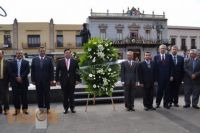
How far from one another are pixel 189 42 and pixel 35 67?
56.4 metres

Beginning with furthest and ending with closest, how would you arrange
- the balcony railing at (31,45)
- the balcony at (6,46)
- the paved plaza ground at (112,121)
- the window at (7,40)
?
1. the balcony railing at (31,45)
2. the window at (7,40)
3. the balcony at (6,46)
4. the paved plaza ground at (112,121)

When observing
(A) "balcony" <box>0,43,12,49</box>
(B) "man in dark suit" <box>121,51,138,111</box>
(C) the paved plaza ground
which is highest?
(A) "balcony" <box>0,43,12,49</box>

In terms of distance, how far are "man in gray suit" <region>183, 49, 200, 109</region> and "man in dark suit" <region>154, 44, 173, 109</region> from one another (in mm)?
521

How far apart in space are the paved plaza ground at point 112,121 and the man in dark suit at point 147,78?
31 cm

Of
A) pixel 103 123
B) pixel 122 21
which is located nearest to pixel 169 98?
pixel 103 123

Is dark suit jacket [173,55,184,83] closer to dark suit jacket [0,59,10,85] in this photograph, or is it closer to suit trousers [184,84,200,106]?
suit trousers [184,84,200,106]

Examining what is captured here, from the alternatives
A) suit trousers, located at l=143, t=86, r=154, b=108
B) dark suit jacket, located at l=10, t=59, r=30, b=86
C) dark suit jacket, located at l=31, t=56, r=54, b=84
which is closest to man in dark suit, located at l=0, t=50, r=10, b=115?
dark suit jacket, located at l=10, t=59, r=30, b=86

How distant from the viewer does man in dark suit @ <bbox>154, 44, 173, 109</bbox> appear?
11023 mm

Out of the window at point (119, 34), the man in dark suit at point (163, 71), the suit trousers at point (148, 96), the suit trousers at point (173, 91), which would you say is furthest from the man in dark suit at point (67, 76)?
the window at point (119, 34)

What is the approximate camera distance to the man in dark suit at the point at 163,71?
11.0 metres

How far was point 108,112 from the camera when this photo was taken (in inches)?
414

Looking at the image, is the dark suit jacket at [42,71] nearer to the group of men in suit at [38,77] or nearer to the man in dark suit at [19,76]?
the group of men in suit at [38,77]

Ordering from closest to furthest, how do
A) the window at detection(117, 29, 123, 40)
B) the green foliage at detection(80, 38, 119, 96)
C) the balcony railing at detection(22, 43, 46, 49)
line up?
the green foliage at detection(80, 38, 119, 96), the balcony railing at detection(22, 43, 46, 49), the window at detection(117, 29, 123, 40)

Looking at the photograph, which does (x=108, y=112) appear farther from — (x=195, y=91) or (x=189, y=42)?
(x=189, y=42)
